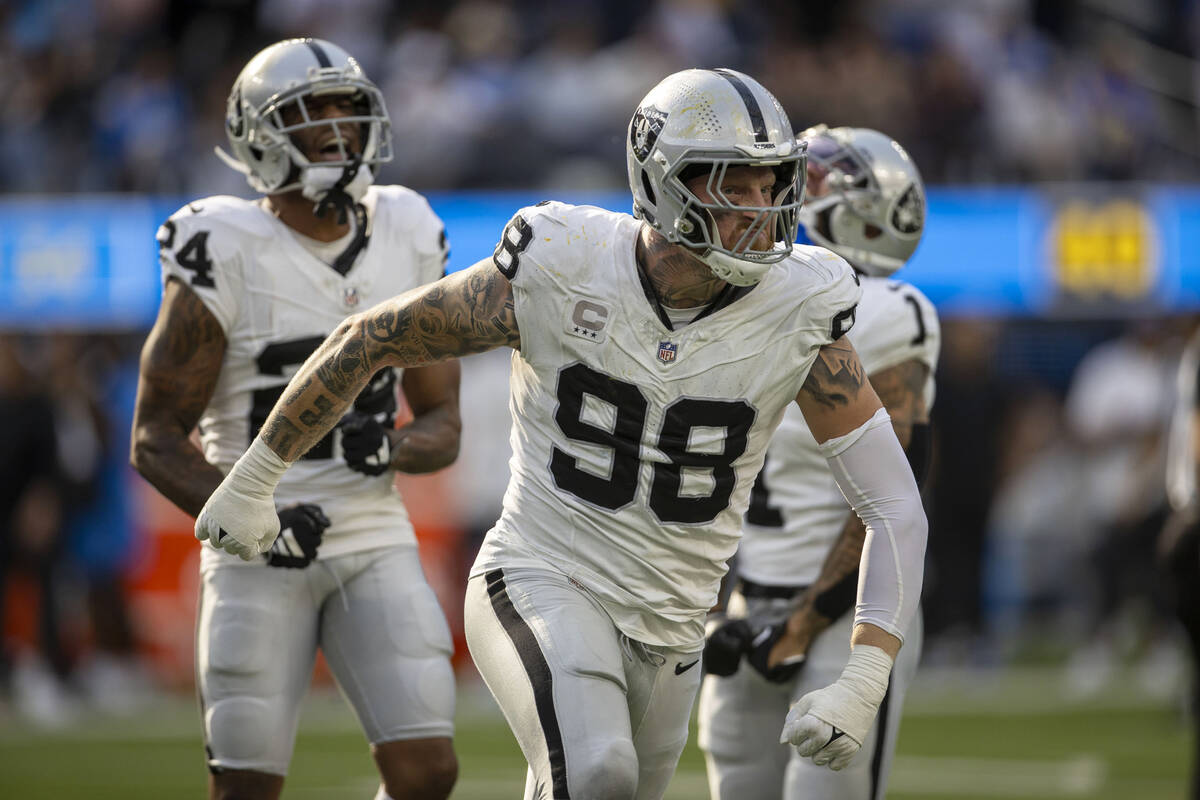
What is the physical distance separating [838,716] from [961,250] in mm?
8746

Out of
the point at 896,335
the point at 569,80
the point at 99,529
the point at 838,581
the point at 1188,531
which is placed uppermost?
the point at 896,335

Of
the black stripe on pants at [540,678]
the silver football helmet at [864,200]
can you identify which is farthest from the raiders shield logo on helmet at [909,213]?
the black stripe on pants at [540,678]

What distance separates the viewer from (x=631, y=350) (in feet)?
11.1

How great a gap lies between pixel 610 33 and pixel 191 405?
378 inches

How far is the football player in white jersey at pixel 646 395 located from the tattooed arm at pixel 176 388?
0.59 meters

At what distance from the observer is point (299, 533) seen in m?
3.99

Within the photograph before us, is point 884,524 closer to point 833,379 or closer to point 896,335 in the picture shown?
point 833,379

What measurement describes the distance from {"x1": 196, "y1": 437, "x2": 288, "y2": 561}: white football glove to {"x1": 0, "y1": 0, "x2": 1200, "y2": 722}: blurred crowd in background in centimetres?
635

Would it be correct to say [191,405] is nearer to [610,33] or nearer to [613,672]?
[613,672]

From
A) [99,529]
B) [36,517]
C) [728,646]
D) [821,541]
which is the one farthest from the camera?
[99,529]

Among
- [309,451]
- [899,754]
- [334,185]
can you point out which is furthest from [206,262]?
[899,754]

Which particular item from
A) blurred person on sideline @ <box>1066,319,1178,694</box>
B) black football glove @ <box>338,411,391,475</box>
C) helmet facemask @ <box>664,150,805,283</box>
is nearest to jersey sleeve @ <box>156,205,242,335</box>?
black football glove @ <box>338,411,391,475</box>

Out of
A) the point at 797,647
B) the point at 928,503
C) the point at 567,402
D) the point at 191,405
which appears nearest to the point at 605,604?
the point at 567,402

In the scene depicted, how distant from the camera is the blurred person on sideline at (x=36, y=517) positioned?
30.3 feet
